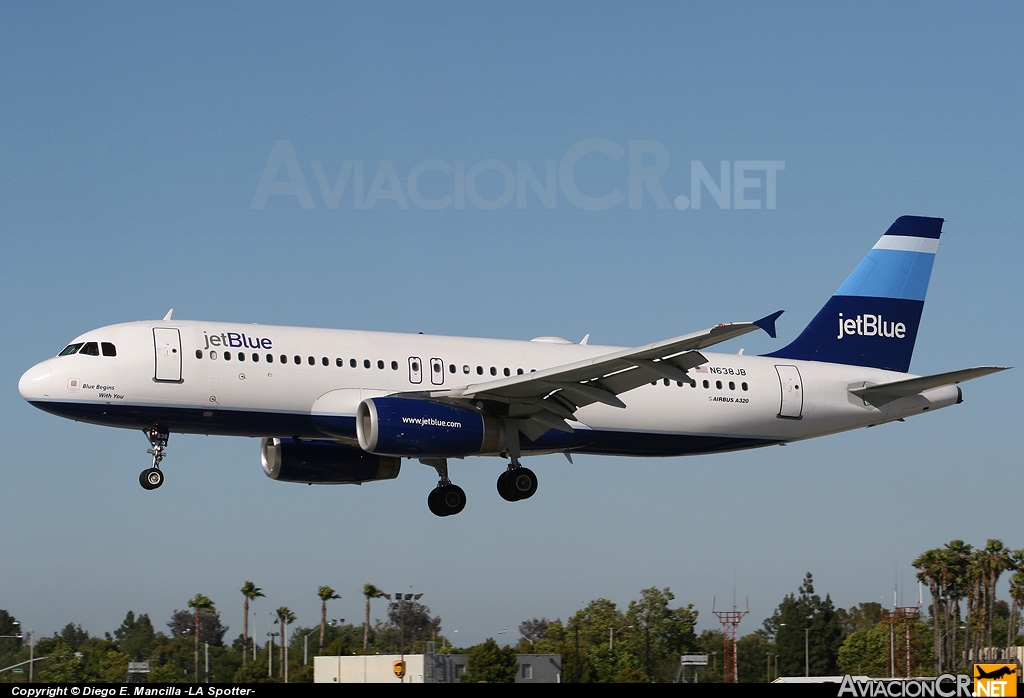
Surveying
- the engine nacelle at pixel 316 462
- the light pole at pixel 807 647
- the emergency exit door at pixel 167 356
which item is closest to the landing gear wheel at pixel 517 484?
the engine nacelle at pixel 316 462

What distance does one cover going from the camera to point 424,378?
110ft

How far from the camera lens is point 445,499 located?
36.1 meters

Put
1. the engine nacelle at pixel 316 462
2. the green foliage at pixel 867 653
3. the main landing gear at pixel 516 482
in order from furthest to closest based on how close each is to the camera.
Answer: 1. the green foliage at pixel 867 653
2. the engine nacelle at pixel 316 462
3. the main landing gear at pixel 516 482

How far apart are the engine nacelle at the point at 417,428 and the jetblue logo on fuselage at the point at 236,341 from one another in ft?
9.40

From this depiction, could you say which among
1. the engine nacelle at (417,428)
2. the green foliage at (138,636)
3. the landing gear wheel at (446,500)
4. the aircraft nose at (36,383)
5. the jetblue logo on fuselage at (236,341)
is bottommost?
the green foliage at (138,636)

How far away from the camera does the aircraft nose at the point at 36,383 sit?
3109 centimetres

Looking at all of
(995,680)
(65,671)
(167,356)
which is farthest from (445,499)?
(65,671)

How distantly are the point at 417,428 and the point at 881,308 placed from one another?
16.8 m

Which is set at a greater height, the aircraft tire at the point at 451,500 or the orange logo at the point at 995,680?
the aircraft tire at the point at 451,500

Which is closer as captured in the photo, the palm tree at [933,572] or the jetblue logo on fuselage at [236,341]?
the jetblue logo on fuselage at [236,341]

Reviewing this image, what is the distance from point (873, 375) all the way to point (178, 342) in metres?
19.9

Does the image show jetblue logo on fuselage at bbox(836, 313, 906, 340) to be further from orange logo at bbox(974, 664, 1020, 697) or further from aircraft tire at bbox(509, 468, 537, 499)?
orange logo at bbox(974, 664, 1020, 697)

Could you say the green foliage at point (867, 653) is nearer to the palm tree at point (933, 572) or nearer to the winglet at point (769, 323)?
the palm tree at point (933, 572)

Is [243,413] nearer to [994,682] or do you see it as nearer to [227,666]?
[994,682]
